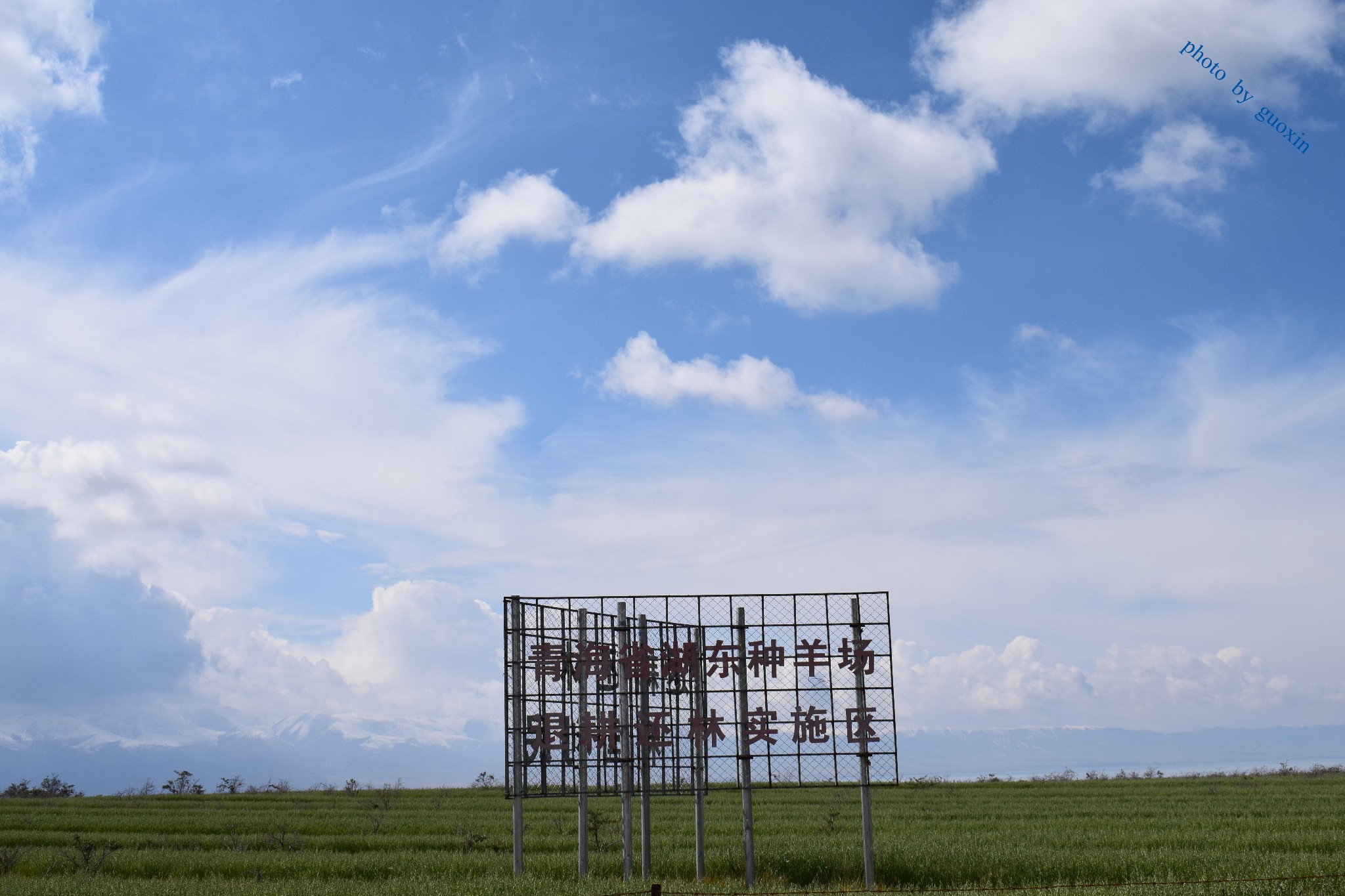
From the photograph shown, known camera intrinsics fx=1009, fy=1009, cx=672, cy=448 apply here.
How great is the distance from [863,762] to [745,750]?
A: 2.07m

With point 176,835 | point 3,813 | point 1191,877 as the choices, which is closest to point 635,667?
point 1191,877

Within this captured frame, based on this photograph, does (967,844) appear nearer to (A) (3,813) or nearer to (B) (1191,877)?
(B) (1191,877)

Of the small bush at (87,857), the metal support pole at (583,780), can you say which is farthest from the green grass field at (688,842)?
the metal support pole at (583,780)

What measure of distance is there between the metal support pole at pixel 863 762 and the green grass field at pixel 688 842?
1019 mm

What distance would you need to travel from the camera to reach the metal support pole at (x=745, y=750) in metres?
17.5

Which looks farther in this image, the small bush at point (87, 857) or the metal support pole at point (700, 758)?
the small bush at point (87, 857)

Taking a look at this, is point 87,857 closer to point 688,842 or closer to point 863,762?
point 688,842

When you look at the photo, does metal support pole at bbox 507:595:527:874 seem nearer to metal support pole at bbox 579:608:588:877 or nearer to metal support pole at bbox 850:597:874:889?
metal support pole at bbox 579:608:588:877

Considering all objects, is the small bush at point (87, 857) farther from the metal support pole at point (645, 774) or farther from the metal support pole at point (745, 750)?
the metal support pole at point (745, 750)

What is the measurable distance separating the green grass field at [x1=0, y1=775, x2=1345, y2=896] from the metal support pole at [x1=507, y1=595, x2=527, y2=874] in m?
0.76

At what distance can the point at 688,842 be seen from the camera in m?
25.5

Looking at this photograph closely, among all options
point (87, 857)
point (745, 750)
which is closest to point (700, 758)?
point (745, 750)

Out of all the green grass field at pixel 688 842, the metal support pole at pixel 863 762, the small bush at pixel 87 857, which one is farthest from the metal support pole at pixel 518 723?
the small bush at pixel 87 857

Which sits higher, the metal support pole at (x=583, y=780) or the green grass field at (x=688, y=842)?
the metal support pole at (x=583, y=780)
